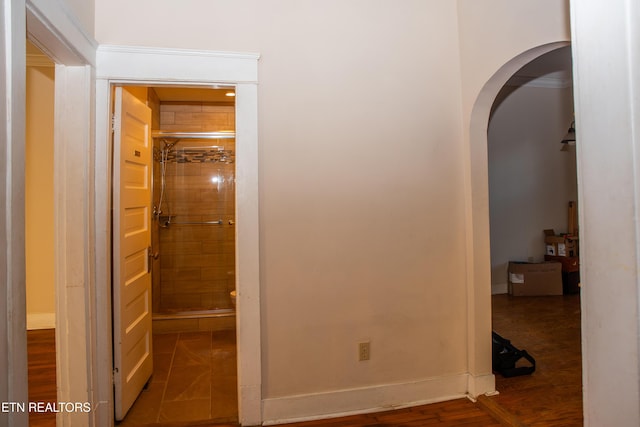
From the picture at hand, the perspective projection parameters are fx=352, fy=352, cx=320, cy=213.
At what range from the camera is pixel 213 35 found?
6.82 feet

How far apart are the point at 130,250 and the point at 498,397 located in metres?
2.59

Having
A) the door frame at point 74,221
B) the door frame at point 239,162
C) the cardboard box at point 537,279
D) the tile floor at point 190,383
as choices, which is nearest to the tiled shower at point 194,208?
the tile floor at point 190,383

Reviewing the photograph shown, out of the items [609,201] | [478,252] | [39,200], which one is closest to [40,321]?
[39,200]

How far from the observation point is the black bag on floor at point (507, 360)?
8.48 ft

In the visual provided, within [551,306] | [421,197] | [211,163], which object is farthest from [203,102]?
[551,306]

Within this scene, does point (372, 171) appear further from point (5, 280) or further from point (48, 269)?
point (48, 269)

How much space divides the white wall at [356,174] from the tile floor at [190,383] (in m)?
0.50

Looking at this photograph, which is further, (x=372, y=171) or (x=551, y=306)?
(x=551, y=306)

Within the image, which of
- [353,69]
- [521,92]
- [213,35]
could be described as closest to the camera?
[213,35]

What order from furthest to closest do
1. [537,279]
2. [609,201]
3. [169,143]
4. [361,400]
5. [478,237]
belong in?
[537,279] < [169,143] < [478,237] < [361,400] < [609,201]

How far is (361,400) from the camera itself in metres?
2.25

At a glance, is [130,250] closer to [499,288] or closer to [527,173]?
[499,288]

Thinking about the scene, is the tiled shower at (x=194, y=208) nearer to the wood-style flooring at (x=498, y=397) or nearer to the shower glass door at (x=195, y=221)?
the shower glass door at (x=195, y=221)

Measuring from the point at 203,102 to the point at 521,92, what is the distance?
4266 mm
